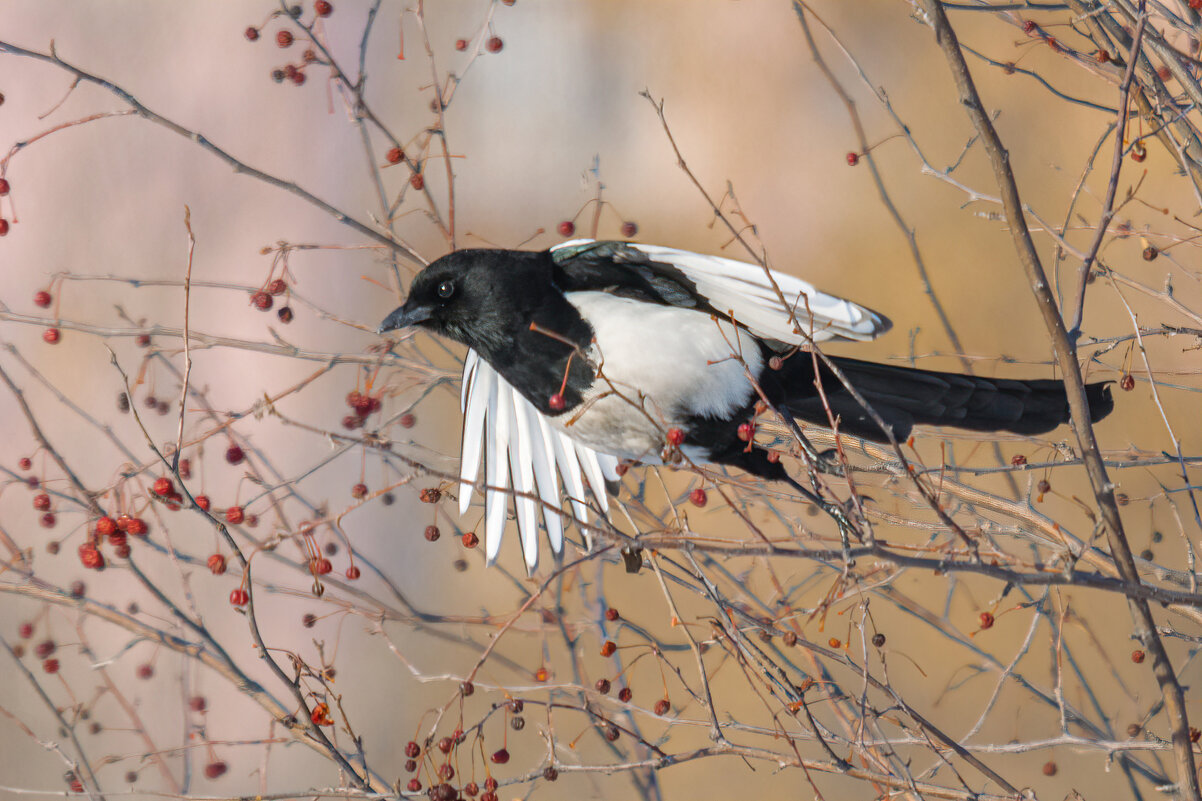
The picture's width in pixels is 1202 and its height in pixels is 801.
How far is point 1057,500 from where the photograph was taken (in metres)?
1.38

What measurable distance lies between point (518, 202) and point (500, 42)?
25 centimetres

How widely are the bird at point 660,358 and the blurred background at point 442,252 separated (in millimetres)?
313

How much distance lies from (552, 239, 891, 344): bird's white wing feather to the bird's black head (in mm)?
A: 72

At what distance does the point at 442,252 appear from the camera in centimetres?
138

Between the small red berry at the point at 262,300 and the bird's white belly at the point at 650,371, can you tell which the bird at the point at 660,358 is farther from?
the small red berry at the point at 262,300

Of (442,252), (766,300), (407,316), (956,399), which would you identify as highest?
(442,252)

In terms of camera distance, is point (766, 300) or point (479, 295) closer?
point (766, 300)

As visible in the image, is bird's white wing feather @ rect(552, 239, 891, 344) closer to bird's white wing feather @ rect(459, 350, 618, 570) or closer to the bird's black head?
the bird's black head

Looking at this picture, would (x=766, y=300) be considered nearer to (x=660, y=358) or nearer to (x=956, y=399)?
(x=660, y=358)

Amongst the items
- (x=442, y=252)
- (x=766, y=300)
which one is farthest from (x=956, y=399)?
(x=442, y=252)

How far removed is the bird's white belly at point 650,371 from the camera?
0.94 meters

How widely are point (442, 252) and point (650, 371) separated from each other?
59 centimetres

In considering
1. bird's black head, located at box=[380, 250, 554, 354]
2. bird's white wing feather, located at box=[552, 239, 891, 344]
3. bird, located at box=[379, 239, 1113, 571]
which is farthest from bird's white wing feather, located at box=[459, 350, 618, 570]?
bird's white wing feather, located at box=[552, 239, 891, 344]

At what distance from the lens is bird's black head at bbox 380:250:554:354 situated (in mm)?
990
